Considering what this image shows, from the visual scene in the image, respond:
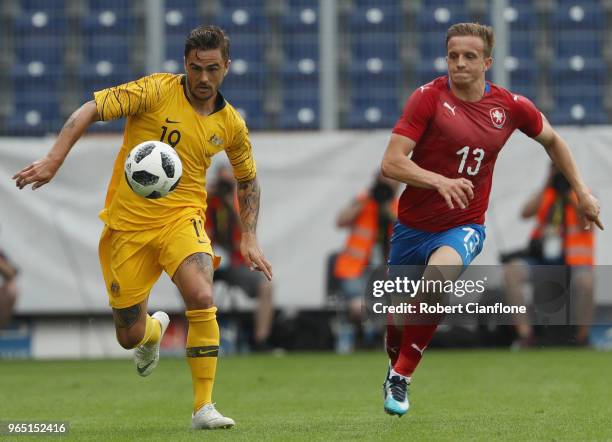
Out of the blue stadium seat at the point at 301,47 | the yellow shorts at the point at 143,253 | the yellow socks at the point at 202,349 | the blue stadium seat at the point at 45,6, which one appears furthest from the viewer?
the blue stadium seat at the point at 45,6

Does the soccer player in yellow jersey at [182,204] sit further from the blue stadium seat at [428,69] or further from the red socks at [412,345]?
the blue stadium seat at [428,69]

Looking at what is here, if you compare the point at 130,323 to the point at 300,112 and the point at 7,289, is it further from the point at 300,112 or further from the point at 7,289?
the point at 300,112

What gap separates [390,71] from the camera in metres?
16.9

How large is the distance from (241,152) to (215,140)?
0.22 metres

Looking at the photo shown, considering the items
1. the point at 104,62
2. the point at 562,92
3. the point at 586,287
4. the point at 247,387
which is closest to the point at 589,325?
the point at 586,287

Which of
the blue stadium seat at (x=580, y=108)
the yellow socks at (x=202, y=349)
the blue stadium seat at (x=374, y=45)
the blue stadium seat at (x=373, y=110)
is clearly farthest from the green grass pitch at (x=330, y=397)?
the blue stadium seat at (x=374, y=45)

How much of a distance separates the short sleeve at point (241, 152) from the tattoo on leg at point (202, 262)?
691mm

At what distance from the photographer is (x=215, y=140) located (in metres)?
7.53

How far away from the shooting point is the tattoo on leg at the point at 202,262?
285 inches

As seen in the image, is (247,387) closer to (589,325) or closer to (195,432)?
(195,432)

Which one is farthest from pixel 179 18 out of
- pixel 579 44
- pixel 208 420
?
pixel 208 420

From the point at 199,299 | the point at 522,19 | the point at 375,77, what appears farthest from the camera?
the point at 522,19

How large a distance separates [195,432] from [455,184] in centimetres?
187

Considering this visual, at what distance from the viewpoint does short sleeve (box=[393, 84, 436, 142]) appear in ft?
24.4
